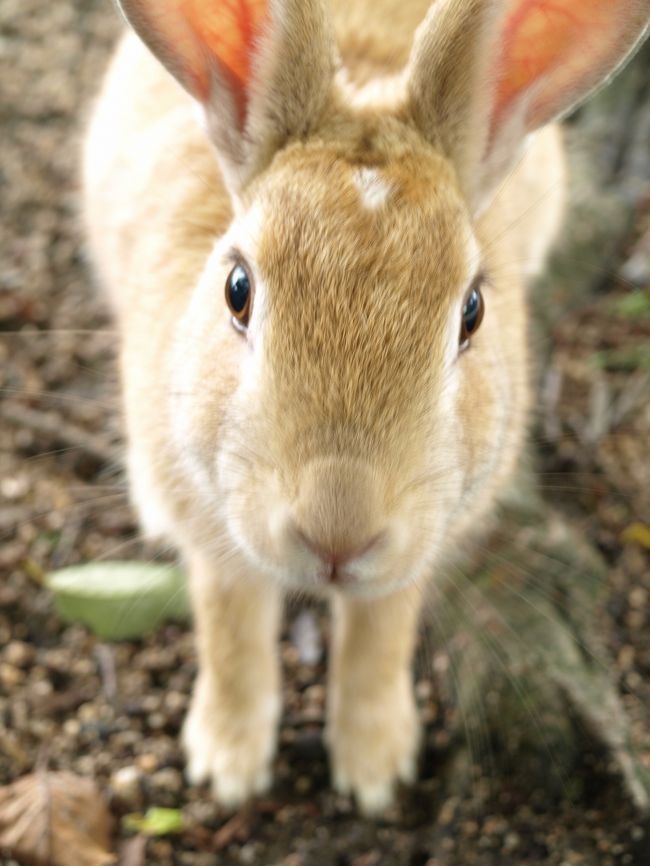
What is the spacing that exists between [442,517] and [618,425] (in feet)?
7.09

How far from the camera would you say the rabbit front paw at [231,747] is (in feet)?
11.4

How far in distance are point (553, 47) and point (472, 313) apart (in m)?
0.72

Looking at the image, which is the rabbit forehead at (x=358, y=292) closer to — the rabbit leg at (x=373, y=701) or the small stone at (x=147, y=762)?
the rabbit leg at (x=373, y=701)

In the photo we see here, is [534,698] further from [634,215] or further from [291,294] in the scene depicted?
[634,215]

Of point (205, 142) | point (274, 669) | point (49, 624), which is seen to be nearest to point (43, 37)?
point (205, 142)

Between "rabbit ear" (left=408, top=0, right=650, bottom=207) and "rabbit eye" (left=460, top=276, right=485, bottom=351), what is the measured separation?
1.09 ft

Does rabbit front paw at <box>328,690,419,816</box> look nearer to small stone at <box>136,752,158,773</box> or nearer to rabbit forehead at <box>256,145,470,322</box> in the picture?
small stone at <box>136,752,158,773</box>

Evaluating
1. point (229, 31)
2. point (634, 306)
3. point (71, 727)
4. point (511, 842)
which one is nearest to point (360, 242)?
point (229, 31)

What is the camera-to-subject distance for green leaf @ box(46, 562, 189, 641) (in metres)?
3.78

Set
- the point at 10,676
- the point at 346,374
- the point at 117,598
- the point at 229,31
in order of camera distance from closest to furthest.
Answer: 1. the point at 346,374
2. the point at 229,31
3. the point at 10,676
4. the point at 117,598

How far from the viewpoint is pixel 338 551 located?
7.23 ft

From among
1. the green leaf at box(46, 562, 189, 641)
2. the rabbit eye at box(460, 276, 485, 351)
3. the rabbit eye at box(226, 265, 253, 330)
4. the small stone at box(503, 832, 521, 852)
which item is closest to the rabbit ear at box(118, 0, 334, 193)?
A: the rabbit eye at box(226, 265, 253, 330)

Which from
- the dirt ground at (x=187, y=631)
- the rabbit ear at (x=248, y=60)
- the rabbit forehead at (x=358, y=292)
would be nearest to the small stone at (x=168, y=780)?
the dirt ground at (x=187, y=631)

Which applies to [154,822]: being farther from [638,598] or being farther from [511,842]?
[638,598]
